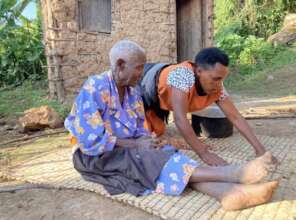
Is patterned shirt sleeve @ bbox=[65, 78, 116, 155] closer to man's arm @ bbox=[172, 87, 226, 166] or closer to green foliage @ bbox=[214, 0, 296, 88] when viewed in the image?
man's arm @ bbox=[172, 87, 226, 166]

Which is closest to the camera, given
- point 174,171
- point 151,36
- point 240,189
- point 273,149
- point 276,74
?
point 240,189

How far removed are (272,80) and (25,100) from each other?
594 cm

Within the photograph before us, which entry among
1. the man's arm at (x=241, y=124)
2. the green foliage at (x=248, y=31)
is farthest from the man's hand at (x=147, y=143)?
the green foliage at (x=248, y=31)

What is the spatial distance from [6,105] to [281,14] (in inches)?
415

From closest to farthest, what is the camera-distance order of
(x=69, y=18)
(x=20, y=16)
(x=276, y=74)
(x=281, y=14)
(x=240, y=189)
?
(x=240, y=189)
(x=69, y=18)
(x=20, y=16)
(x=276, y=74)
(x=281, y=14)

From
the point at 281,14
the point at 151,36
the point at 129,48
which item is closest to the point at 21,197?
the point at 129,48

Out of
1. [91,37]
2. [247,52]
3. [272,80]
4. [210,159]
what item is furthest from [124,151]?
[247,52]

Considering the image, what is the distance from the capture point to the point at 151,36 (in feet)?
21.7

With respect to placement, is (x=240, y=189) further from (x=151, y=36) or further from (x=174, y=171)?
(x=151, y=36)

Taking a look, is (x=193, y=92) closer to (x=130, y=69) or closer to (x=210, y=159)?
(x=210, y=159)

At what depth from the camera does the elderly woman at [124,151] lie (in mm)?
2104

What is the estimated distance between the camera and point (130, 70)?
2.21m

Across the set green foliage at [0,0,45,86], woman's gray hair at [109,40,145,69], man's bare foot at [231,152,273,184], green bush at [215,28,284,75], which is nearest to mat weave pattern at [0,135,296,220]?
man's bare foot at [231,152,273,184]

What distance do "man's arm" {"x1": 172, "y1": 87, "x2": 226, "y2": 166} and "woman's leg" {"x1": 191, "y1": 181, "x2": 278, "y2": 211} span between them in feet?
1.24
